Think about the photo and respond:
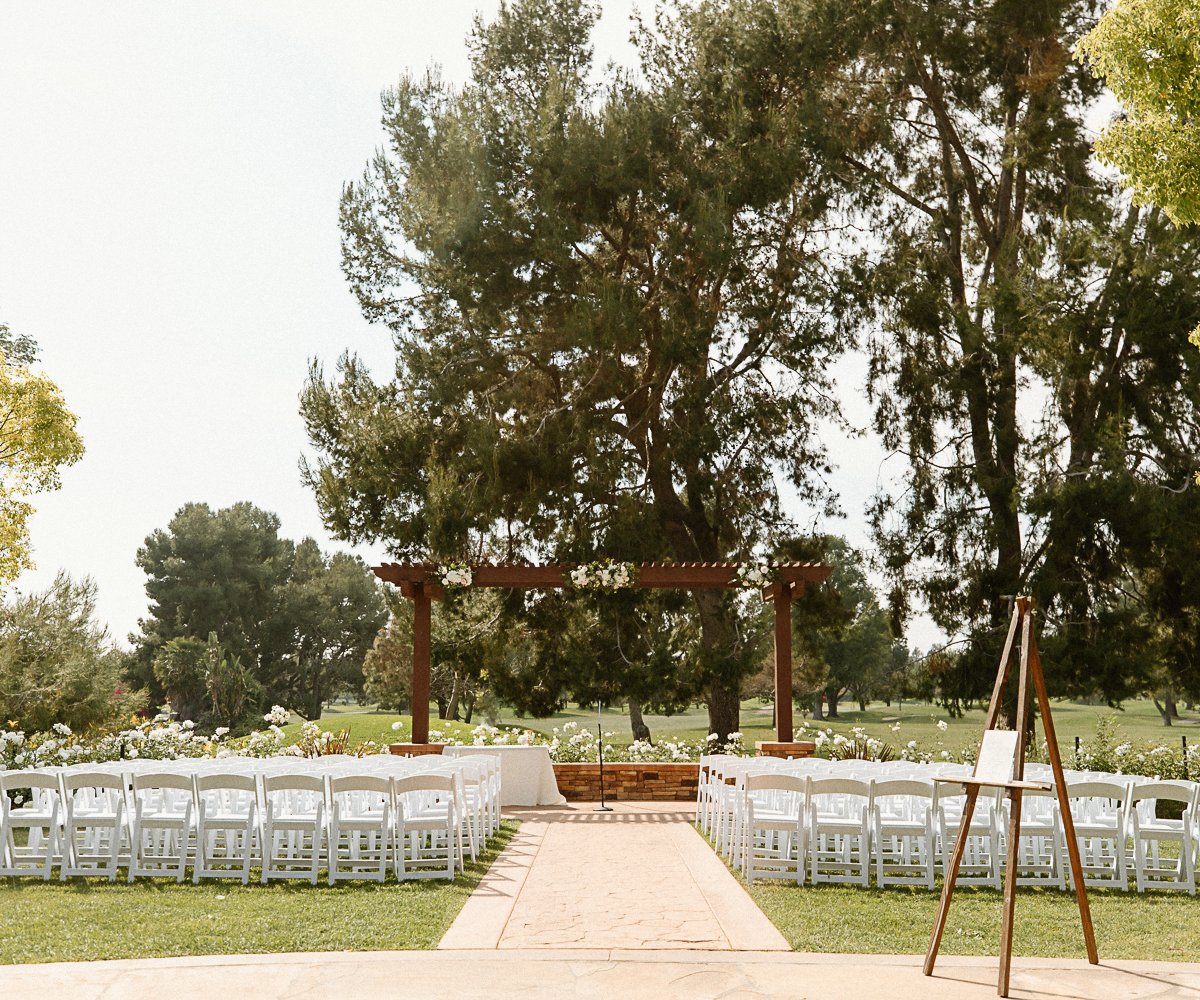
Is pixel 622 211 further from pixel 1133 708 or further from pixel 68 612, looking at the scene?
pixel 1133 708

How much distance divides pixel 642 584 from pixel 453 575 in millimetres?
2567

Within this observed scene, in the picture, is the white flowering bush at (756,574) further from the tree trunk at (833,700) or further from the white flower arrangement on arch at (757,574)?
the tree trunk at (833,700)

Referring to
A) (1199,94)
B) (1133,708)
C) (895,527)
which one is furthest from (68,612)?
(1133,708)

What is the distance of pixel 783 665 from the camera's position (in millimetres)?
14773

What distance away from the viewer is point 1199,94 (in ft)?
22.6

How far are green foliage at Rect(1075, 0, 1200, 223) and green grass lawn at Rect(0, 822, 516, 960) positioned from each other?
6.25 meters

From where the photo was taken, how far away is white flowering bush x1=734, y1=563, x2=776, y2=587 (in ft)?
48.5

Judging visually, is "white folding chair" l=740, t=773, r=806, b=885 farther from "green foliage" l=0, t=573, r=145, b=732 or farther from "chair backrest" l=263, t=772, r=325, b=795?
"green foliage" l=0, t=573, r=145, b=732

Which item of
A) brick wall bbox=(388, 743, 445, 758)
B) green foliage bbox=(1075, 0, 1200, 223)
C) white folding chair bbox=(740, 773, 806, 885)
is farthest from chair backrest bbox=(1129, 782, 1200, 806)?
brick wall bbox=(388, 743, 445, 758)

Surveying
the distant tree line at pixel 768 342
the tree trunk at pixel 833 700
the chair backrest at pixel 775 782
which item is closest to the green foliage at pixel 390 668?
the distant tree line at pixel 768 342

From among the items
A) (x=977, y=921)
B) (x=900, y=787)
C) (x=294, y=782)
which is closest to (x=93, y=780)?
(x=294, y=782)

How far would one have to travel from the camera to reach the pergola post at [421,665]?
1442cm

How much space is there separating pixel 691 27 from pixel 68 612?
667 inches

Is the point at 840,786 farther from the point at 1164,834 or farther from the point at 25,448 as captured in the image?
the point at 25,448
